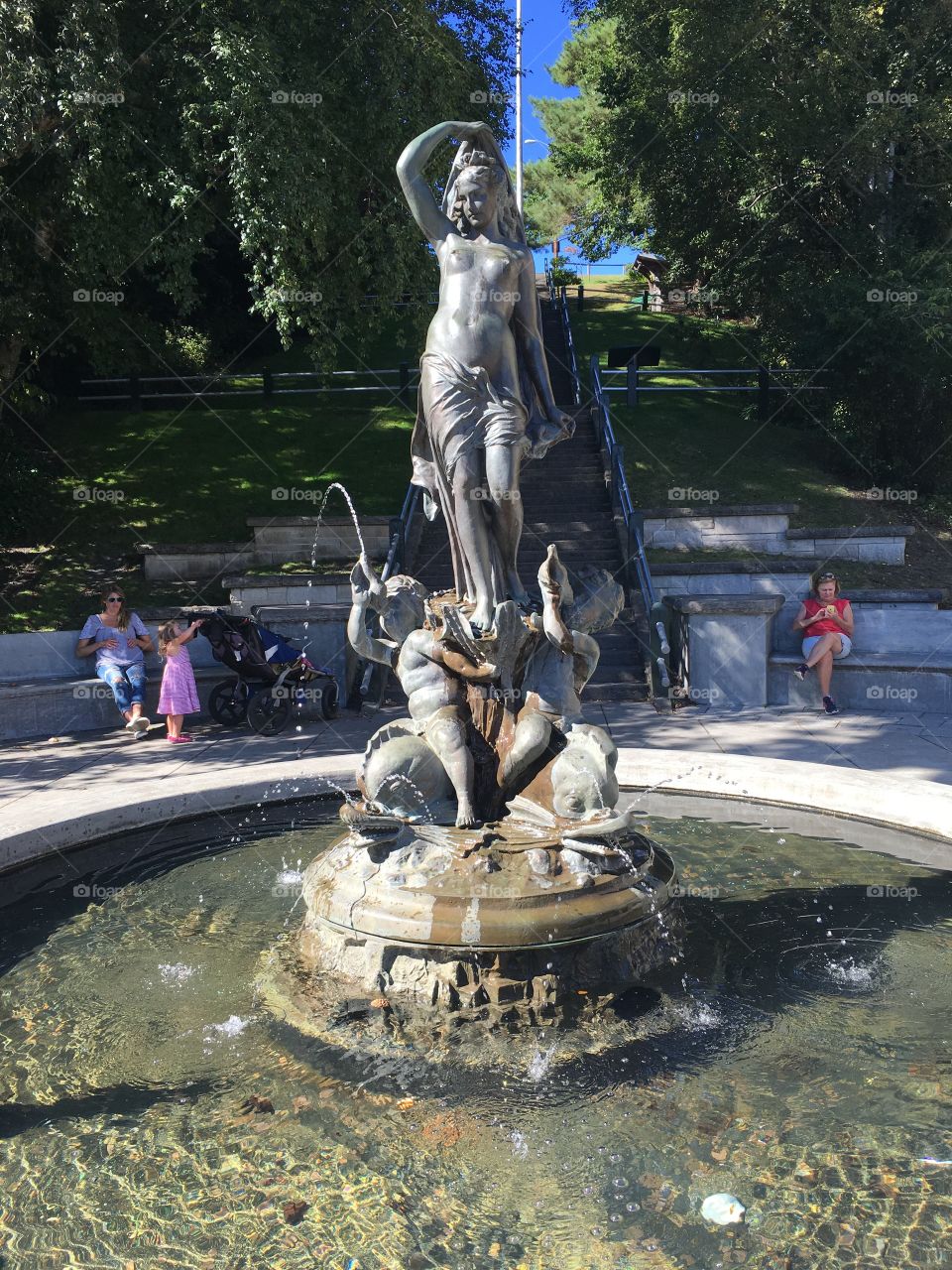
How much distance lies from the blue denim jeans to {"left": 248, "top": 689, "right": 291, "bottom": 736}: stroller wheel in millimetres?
1130

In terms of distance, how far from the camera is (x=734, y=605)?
10.7m

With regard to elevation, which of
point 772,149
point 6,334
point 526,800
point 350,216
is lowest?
point 526,800

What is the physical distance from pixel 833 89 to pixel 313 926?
1604 centimetres

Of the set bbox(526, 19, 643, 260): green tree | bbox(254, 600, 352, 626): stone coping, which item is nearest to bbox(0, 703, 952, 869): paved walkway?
bbox(254, 600, 352, 626): stone coping

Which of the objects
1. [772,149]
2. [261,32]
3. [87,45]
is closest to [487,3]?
[772,149]

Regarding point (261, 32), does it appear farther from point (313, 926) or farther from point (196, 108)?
point (313, 926)

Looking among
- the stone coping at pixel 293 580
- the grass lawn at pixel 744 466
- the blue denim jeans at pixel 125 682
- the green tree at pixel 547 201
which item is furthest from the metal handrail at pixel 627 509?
the green tree at pixel 547 201

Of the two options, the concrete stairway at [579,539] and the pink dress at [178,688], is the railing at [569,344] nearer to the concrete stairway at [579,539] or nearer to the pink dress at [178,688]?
the concrete stairway at [579,539]

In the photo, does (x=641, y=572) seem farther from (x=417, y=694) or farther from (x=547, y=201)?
(x=547, y=201)

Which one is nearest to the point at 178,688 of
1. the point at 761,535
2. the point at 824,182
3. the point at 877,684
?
the point at 877,684

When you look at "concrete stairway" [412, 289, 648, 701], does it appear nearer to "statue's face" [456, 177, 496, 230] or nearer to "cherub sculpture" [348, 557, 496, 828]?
"cherub sculpture" [348, 557, 496, 828]

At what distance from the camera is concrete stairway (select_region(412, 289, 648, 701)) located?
1148cm

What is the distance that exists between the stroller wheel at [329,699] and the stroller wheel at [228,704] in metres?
0.76

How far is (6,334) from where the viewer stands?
12.6 meters
